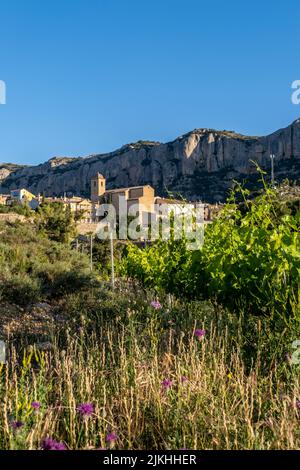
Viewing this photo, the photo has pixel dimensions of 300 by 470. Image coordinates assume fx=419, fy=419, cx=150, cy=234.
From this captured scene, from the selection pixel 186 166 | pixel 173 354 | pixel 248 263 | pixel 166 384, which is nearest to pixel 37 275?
pixel 248 263

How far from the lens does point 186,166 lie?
98.8 meters

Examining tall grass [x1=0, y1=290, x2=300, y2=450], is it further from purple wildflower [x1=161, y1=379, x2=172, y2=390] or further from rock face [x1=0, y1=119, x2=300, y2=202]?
rock face [x1=0, y1=119, x2=300, y2=202]

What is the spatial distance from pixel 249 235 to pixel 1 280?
4976 millimetres

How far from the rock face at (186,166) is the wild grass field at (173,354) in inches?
2577

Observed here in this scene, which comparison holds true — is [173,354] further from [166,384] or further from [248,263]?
[248,263]

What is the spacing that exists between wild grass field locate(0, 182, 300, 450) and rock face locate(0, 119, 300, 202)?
215 feet

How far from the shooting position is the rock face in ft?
281

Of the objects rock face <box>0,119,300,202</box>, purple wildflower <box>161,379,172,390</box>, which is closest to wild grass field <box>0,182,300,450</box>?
purple wildflower <box>161,379,172,390</box>

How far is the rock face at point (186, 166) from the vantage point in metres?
85.5

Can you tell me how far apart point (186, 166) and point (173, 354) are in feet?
319

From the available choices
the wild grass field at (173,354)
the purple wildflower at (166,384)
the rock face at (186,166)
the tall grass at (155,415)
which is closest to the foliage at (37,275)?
the wild grass field at (173,354)

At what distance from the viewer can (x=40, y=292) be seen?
24.9 feet

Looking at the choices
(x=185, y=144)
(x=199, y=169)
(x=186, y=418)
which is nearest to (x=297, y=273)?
(x=186, y=418)

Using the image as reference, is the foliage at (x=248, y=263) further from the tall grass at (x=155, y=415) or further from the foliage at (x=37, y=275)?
the foliage at (x=37, y=275)
